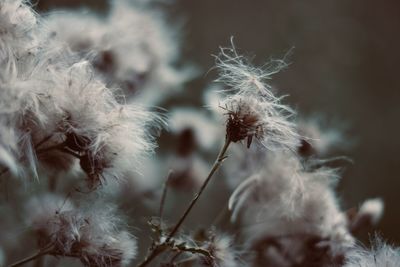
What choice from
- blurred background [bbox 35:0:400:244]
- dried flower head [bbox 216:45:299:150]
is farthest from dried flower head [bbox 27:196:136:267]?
blurred background [bbox 35:0:400:244]

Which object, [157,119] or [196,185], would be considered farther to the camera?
[196,185]

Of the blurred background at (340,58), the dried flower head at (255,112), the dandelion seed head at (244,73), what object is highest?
the blurred background at (340,58)

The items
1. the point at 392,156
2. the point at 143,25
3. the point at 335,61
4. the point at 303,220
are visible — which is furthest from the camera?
the point at 392,156

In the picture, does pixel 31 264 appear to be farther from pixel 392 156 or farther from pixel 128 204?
pixel 392 156

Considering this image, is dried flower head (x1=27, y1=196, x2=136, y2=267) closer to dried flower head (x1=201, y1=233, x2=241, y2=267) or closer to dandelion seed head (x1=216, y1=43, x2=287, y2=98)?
dried flower head (x1=201, y1=233, x2=241, y2=267)

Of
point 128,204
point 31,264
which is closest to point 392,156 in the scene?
point 128,204

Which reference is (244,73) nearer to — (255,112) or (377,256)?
(255,112)

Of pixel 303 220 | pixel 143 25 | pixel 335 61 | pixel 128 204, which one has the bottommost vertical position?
pixel 128 204

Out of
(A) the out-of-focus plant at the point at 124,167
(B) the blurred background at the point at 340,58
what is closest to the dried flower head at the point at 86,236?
(A) the out-of-focus plant at the point at 124,167

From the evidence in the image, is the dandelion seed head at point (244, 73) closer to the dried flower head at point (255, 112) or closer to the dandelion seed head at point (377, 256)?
the dried flower head at point (255, 112)
